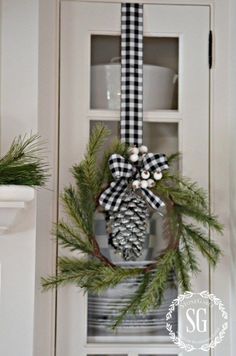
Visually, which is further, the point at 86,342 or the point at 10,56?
the point at 86,342

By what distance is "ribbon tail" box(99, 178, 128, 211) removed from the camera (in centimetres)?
133

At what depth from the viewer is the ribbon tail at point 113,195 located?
133 cm

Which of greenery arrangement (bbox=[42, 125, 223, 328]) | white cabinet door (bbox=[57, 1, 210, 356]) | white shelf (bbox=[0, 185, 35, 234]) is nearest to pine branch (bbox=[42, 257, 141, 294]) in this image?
greenery arrangement (bbox=[42, 125, 223, 328])

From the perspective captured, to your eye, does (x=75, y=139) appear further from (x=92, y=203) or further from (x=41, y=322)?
(x=41, y=322)

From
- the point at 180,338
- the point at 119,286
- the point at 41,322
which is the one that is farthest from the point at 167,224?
the point at 41,322

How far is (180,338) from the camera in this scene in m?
1.43

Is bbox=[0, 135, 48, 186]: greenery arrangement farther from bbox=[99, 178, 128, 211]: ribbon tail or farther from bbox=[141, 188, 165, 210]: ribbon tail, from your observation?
bbox=[141, 188, 165, 210]: ribbon tail

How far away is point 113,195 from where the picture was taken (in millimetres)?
1334

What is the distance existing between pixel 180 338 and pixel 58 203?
524mm

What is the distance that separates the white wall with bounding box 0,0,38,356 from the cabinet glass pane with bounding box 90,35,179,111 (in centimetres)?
22

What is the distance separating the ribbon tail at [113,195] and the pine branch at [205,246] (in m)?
0.20

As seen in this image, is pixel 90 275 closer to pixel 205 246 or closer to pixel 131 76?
pixel 205 246

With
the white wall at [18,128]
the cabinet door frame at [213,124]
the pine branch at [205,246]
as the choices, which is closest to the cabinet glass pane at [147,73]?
the cabinet door frame at [213,124]

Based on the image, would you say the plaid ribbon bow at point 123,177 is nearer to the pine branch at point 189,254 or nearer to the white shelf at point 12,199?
the pine branch at point 189,254
